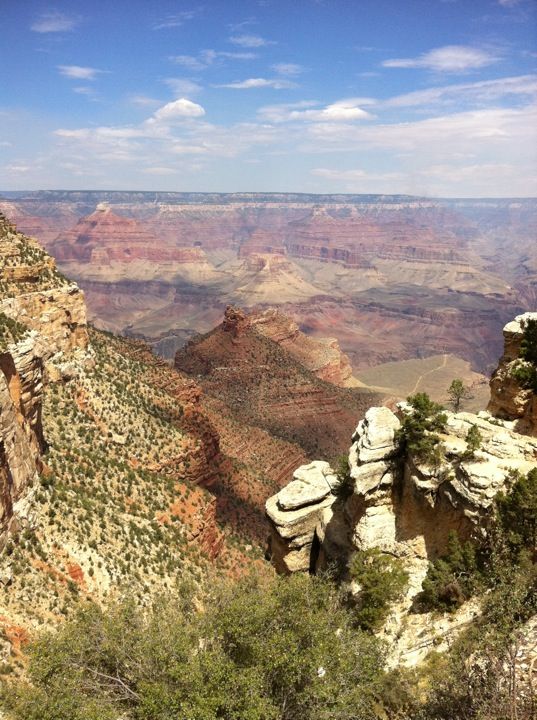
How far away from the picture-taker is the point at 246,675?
1566 cm

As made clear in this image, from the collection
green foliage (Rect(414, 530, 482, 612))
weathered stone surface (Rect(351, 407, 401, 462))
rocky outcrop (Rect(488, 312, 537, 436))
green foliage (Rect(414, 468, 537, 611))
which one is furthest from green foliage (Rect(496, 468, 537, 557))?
rocky outcrop (Rect(488, 312, 537, 436))

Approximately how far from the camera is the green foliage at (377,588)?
66.3 feet

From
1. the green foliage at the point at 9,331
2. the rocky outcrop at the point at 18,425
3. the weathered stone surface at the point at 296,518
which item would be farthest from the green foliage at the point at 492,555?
the green foliage at the point at 9,331

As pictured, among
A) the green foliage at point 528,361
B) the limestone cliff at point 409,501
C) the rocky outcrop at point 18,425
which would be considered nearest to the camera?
the limestone cliff at point 409,501

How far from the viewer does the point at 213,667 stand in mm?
15219

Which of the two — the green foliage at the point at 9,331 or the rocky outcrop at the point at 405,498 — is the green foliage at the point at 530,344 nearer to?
the rocky outcrop at the point at 405,498

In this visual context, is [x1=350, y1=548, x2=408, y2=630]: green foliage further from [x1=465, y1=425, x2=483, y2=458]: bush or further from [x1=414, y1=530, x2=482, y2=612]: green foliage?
[x1=465, y1=425, x2=483, y2=458]: bush

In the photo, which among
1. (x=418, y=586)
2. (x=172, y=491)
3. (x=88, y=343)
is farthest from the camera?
(x=88, y=343)

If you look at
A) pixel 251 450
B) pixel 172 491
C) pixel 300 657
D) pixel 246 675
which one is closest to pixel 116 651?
pixel 246 675

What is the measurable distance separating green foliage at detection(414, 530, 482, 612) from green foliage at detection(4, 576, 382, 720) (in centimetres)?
276

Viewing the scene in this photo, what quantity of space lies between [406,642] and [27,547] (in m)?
17.0

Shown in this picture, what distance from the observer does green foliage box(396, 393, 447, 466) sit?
71.4ft

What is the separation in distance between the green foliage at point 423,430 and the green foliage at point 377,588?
15.3 feet

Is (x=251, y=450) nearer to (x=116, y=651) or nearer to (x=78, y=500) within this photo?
(x=78, y=500)
